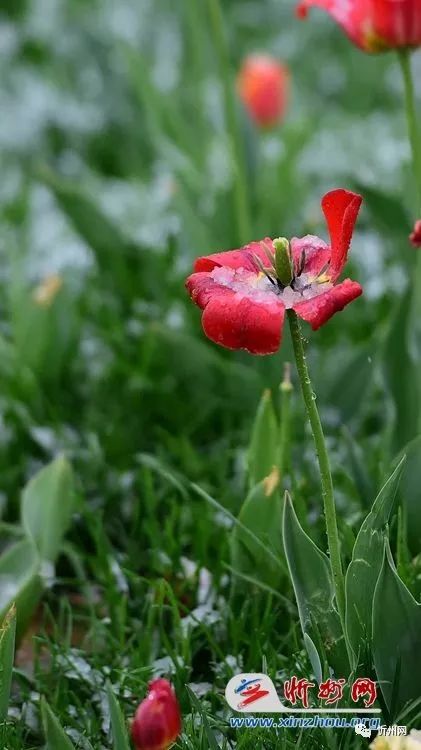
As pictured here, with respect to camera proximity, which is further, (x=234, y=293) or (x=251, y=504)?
(x=251, y=504)

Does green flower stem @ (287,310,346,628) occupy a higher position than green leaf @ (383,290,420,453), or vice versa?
green leaf @ (383,290,420,453)

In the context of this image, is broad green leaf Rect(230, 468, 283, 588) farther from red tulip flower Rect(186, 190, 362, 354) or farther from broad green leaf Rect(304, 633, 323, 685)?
red tulip flower Rect(186, 190, 362, 354)

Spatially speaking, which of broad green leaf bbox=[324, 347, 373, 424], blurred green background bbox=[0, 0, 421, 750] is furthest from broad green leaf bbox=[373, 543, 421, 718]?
broad green leaf bbox=[324, 347, 373, 424]

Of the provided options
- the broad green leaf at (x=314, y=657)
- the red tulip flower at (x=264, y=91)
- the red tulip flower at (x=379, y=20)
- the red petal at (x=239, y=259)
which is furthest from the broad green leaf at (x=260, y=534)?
the red tulip flower at (x=264, y=91)

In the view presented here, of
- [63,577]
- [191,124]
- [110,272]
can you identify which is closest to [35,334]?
[110,272]

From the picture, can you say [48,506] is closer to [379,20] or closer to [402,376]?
[402,376]

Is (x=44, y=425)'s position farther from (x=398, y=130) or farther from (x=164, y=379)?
(x=398, y=130)

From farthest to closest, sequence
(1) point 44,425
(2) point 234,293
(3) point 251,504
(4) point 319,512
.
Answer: (1) point 44,425
(4) point 319,512
(3) point 251,504
(2) point 234,293

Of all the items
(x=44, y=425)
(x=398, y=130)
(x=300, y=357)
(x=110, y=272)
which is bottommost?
(x=300, y=357)
